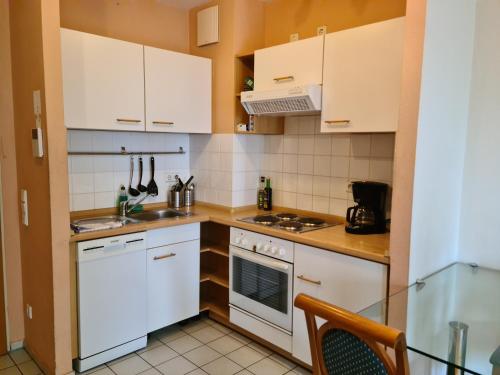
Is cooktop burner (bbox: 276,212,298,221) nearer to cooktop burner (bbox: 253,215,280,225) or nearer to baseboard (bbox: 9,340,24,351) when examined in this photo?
cooktop burner (bbox: 253,215,280,225)

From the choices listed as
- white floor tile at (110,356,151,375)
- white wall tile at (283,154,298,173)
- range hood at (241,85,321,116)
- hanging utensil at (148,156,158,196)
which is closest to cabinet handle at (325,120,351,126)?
range hood at (241,85,321,116)

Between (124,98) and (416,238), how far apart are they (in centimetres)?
199

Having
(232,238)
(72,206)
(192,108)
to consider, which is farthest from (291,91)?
(72,206)

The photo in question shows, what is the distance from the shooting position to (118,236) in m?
2.40

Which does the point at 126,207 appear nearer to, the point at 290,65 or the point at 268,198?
the point at 268,198

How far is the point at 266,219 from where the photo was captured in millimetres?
2760

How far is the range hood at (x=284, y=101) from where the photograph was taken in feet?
7.84

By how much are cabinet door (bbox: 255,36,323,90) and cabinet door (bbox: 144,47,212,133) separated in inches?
20.0

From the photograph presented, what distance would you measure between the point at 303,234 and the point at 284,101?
882 millimetres

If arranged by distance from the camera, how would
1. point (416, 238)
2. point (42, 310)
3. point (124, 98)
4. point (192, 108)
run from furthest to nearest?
point (192, 108)
point (124, 98)
point (42, 310)
point (416, 238)

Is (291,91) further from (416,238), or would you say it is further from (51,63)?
(51,63)

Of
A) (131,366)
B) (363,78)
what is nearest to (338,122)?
(363,78)

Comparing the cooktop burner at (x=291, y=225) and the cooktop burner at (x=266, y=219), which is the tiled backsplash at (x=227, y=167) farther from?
the cooktop burner at (x=291, y=225)

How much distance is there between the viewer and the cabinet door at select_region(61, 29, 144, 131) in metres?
2.34
